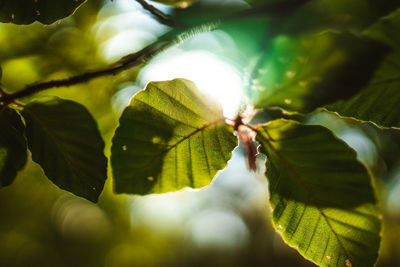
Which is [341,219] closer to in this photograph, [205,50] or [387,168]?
[205,50]

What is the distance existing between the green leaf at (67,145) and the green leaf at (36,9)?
0.18 m

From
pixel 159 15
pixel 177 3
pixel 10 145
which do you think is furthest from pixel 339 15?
pixel 10 145

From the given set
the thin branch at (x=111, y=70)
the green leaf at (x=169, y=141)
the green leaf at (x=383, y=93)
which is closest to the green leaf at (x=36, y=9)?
the thin branch at (x=111, y=70)

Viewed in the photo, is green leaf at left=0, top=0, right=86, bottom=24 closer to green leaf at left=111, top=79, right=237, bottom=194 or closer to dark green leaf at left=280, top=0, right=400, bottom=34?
green leaf at left=111, top=79, right=237, bottom=194

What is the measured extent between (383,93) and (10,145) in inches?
32.3

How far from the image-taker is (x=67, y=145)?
752mm

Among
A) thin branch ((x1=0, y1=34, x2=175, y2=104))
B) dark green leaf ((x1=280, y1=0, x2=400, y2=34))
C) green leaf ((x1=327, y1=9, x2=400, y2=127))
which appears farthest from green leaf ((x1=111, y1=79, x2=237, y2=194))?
dark green leaf ((x1=280, y1=0, x2=400, y2=34))

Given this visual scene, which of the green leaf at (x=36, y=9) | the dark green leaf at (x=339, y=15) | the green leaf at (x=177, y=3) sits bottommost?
the dark green leaf at (x=339, y=15)

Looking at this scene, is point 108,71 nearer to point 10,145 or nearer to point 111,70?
point 111,70

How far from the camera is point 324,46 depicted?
1.73 ft

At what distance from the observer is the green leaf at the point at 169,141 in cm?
66

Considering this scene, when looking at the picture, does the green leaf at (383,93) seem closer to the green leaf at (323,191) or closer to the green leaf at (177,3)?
the green leaf at (323,191)

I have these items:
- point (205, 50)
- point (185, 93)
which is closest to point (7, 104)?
point (185, 93)

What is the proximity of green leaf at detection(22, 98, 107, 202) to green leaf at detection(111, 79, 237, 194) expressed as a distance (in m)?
0.10
